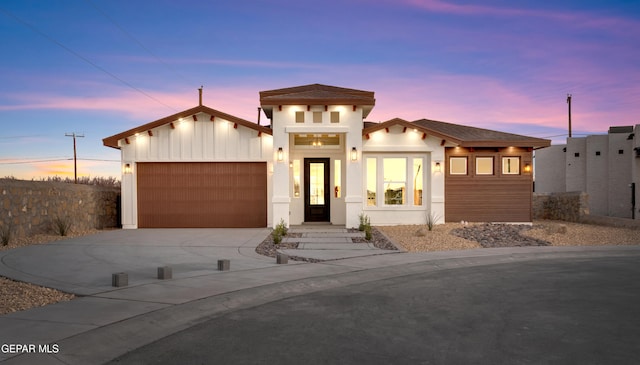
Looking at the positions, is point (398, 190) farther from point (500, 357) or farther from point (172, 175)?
point (500, 357)

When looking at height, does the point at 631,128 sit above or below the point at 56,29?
below

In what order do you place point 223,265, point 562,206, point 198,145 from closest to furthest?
point 223,265
point 198,145
point 562,206

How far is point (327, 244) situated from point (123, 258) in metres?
5.48

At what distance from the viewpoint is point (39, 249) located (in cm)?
1200

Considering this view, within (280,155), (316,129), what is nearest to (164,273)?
(280,155)

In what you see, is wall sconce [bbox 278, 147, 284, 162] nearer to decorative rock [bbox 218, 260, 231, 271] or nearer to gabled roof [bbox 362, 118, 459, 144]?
gabled roof [bbox 362, 118, 459, 144]

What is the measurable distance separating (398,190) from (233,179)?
652cm

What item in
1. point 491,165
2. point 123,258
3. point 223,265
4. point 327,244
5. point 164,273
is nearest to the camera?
point 164,273

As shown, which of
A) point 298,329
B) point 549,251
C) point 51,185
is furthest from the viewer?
point 51,185

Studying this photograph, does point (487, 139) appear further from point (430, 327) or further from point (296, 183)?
point (430, 327)

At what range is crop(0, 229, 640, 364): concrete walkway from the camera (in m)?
5.09

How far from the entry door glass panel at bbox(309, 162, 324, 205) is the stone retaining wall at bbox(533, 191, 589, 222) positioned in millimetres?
11882

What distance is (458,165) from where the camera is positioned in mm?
19531

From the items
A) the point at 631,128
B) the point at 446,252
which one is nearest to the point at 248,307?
the point at 446,252
